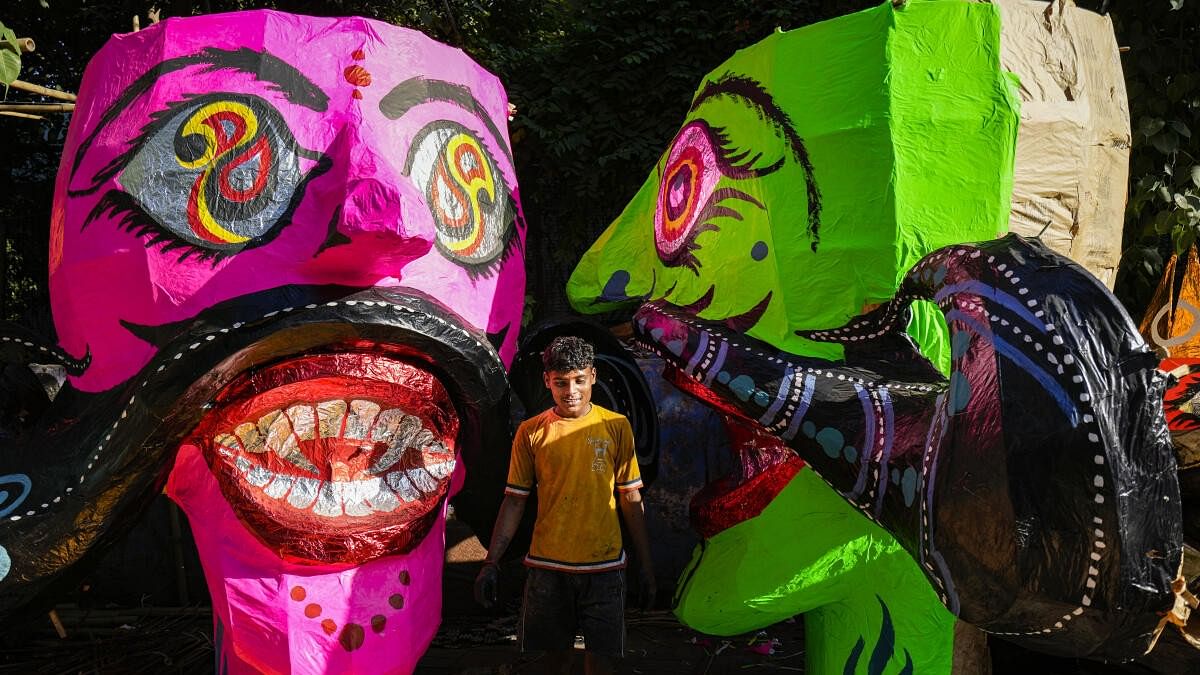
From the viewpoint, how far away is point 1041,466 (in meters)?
1.58

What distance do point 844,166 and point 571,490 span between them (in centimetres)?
115

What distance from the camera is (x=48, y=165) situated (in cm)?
599

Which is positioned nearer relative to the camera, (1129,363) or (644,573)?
(1129,363)

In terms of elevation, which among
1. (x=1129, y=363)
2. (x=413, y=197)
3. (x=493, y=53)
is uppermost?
(x=493, y=53)

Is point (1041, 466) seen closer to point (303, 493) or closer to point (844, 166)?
point (844, 166)

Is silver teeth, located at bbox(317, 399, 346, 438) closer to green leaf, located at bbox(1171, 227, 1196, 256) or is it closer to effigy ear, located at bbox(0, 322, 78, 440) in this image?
effigy ear, located at bbox(0, 322, 78, 440)

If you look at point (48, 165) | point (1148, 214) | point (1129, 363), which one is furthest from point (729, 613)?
point (48, 165)

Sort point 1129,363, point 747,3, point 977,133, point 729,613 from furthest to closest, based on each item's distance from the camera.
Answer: point 747,3 → point 729,613 → point 977,133 → point 1129,363

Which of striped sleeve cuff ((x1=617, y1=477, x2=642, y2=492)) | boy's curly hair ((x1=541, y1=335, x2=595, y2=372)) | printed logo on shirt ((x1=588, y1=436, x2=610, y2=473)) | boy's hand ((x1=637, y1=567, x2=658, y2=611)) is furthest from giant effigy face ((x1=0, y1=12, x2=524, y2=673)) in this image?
boy's hand ((x1=637, y1=567, x2=658, y2=611))

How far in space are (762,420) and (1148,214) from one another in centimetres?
252

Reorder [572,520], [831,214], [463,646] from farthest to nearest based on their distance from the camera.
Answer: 1. [463,646]
2. [572,520]
3. [831,214]

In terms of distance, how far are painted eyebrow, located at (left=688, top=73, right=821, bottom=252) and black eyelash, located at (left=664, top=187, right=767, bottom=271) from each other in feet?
0.50

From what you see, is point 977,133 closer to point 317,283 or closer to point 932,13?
point 932,13

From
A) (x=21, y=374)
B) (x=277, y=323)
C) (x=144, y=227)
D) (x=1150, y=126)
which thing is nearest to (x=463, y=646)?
(x=21, y=374)
